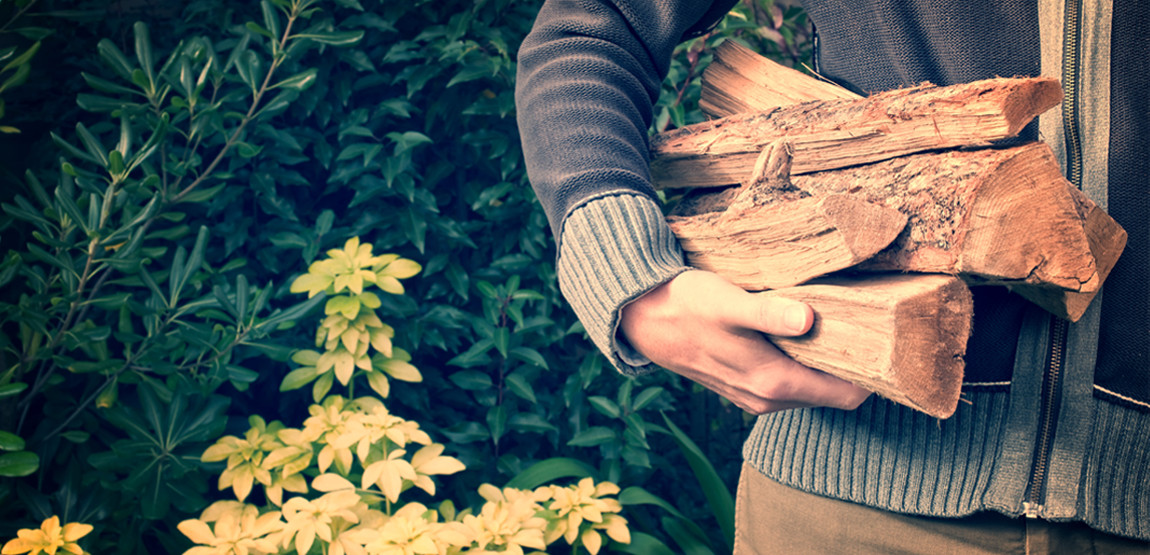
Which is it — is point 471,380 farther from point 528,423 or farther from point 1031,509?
point 1031,509

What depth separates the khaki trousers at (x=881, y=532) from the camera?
84 centimetres

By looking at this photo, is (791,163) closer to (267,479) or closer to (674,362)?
(674,362)

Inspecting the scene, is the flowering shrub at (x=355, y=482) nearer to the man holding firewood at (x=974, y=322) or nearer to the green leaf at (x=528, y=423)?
the green leaf at (x=528, y=423)

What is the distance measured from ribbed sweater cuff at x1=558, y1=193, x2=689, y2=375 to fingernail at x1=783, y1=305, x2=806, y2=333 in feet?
0.56

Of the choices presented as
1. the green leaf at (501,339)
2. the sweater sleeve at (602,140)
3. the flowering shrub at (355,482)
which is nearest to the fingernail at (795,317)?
the sweater sleeve at (602,140)

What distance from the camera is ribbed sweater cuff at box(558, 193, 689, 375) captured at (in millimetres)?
830

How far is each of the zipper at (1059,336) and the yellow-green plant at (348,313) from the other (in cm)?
144

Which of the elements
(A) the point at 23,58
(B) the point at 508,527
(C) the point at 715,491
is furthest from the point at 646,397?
(A) the point at 23,58

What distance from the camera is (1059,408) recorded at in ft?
2.72

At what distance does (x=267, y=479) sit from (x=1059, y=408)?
68.7 inches

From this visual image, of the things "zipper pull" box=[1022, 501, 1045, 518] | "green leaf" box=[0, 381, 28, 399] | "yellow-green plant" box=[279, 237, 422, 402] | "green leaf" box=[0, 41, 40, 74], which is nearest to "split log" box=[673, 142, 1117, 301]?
"zipper pull" box=[1022, 501, 1045, 518]

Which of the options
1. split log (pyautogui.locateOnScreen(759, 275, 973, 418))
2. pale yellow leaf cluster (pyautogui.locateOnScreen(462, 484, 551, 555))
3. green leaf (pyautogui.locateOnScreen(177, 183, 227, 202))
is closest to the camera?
split log (pyautogui.locateOnScreen(759, 275, 973, 418))

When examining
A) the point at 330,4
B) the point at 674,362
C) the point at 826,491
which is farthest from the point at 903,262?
the point at 330,4

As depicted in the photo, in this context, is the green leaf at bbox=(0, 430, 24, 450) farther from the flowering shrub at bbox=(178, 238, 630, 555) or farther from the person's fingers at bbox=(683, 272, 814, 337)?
the person's fingers at bbox=(683, 272, 814, 337)
